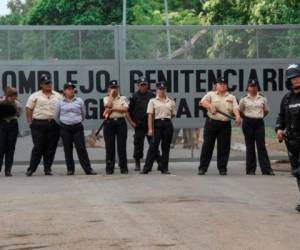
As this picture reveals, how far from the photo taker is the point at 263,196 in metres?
12.5

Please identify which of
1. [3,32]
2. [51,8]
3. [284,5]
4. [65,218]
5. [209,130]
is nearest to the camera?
[65,218]

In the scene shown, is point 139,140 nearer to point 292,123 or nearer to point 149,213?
point 292,123

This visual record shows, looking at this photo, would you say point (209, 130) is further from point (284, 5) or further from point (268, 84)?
point (284, 5)

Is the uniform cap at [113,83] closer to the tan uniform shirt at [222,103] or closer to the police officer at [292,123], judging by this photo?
the tan uniform shirt at [222,103]

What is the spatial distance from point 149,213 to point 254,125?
655 centimetres

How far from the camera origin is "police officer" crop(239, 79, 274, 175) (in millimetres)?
16328

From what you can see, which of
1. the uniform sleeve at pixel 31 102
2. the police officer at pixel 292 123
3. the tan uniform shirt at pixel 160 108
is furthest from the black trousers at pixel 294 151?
the uniform sleeve at pixel 31 102

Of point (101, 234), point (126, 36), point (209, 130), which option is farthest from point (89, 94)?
point (101, 234)

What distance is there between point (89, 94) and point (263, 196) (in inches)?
252

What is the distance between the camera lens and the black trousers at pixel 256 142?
646 inches

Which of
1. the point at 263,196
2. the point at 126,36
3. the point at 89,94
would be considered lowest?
the point at 263,196

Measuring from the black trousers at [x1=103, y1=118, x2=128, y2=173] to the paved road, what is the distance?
3.36 ft

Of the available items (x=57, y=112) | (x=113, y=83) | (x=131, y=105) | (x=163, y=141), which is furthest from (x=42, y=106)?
(x=163, y=141)

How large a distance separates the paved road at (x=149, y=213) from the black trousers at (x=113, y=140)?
3.36 ft
